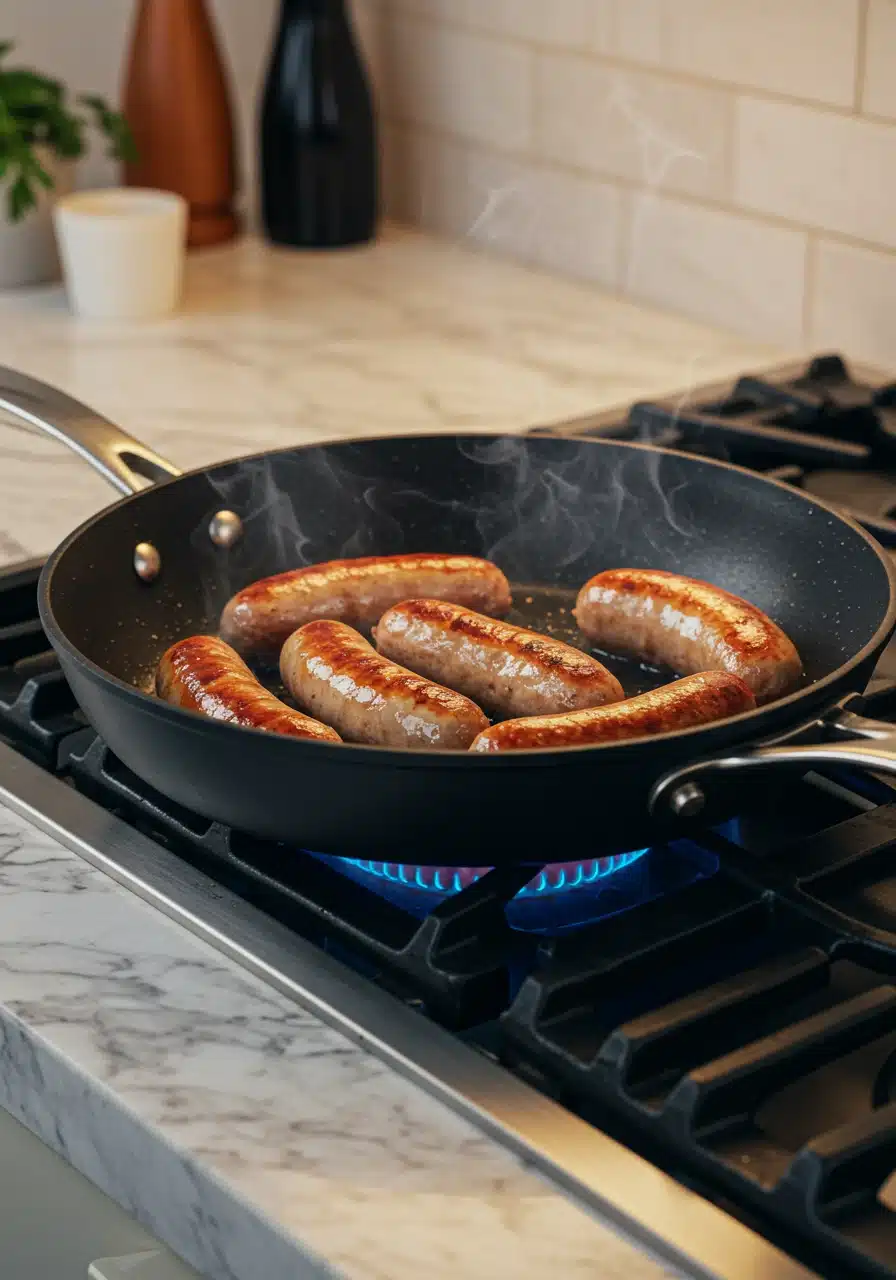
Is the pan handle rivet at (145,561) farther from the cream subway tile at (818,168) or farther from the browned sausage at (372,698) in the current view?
the cream subway tile at (818,168)

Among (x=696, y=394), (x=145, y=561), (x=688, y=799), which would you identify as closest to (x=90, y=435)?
(x=145, y=561)

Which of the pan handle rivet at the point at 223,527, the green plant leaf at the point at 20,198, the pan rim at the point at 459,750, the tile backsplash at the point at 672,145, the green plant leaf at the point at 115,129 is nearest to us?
the pan rim at the point at 459,750

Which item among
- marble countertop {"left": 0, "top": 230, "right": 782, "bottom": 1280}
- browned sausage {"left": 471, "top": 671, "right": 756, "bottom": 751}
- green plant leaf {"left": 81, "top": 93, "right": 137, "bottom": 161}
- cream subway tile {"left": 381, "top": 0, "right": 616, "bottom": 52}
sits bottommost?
marble countertop {"left": 0, "top": 230, "right": 782, "bottom": 1280}

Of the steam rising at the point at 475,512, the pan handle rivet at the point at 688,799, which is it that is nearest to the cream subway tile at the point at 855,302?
the steam rising at the point at 475,512

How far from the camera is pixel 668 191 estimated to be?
235cm

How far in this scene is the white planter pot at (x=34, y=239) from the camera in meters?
2.41

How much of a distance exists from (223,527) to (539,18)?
1217 millimetres

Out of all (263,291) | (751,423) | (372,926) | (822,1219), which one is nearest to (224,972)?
(372,926)

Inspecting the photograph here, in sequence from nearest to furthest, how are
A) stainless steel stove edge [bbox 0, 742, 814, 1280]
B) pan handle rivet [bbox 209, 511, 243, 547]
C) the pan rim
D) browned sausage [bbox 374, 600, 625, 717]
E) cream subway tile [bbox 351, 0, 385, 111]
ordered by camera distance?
stainless steel stove edge [bbox 0, 742, 814, 1280] < the pan rim < browned sausage [bbox 374, 600, 625, 717] < pan handle rivet [bbox 209, 511, 243, 547] < cream subway tile [bbox 351, 0, 385, 111]

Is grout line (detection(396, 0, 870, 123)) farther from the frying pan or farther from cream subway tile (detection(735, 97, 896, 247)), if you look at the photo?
the frying pan

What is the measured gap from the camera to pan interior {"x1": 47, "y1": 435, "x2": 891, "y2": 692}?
4.54 feet

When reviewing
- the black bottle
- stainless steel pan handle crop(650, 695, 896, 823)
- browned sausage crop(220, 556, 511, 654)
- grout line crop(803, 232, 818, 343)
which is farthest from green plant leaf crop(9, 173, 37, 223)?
stainless steel pan handle crop(650, 695, 896, 823)

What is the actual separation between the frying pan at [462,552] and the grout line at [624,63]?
77 cm

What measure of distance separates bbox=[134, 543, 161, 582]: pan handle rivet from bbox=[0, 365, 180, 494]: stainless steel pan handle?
0.04 metres
